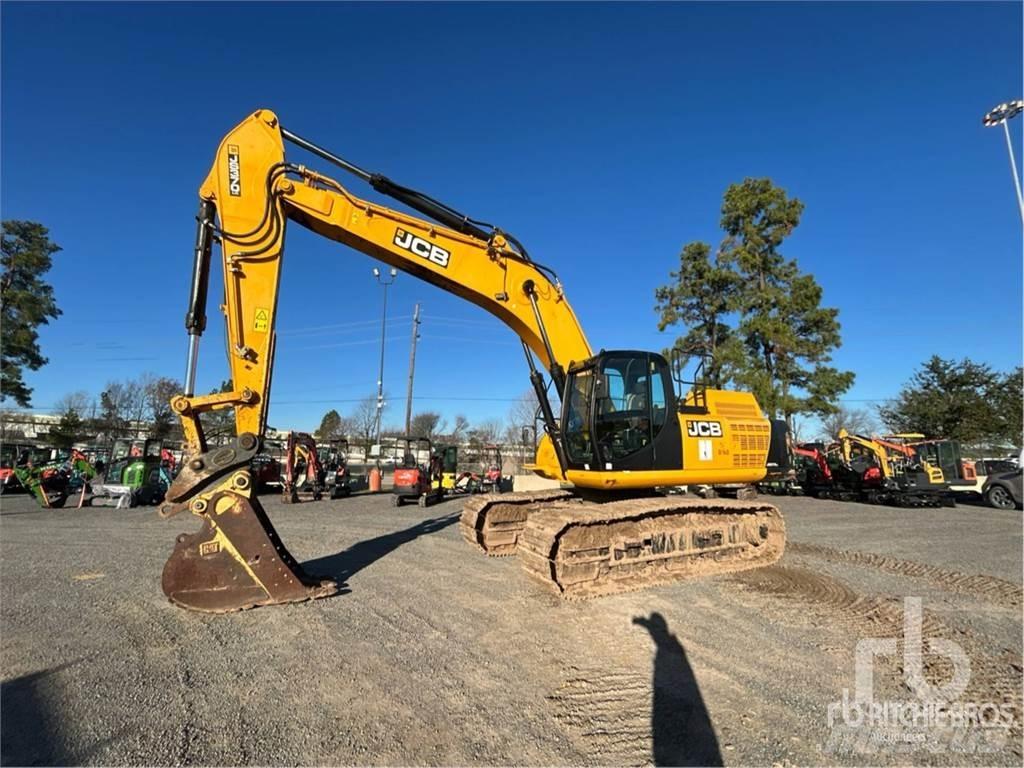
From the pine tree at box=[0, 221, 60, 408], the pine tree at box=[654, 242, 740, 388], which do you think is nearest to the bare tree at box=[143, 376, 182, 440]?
the pine tree at box=[0, 221, 60, 408]

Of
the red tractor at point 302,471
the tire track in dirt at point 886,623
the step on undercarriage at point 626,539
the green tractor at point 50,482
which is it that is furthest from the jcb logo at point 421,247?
the green tractor at point 50,482

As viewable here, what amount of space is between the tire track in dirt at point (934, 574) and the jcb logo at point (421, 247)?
7698mm

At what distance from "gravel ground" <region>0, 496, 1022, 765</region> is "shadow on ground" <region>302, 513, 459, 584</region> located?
0.13m

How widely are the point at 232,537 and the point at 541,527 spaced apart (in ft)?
11.6

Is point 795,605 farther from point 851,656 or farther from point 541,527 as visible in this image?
point 541,527

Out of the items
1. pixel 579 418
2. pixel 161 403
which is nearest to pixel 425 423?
pixel 161 403

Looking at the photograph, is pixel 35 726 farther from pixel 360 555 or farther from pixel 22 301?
pixel 22 301

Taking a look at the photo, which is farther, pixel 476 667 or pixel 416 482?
pixel 416 482

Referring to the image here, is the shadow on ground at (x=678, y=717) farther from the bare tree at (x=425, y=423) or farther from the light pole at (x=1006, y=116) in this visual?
the bare tree at (x=425, y=423)

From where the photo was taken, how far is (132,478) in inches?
688

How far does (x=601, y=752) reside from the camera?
324 centimetres

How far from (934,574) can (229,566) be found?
31.3ft

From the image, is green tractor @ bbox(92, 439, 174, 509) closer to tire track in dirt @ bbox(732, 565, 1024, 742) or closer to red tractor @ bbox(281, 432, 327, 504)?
red tractor @ bbox(281, 432, 327, 504)

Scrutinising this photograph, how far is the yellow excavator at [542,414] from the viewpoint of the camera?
19.7 feet
